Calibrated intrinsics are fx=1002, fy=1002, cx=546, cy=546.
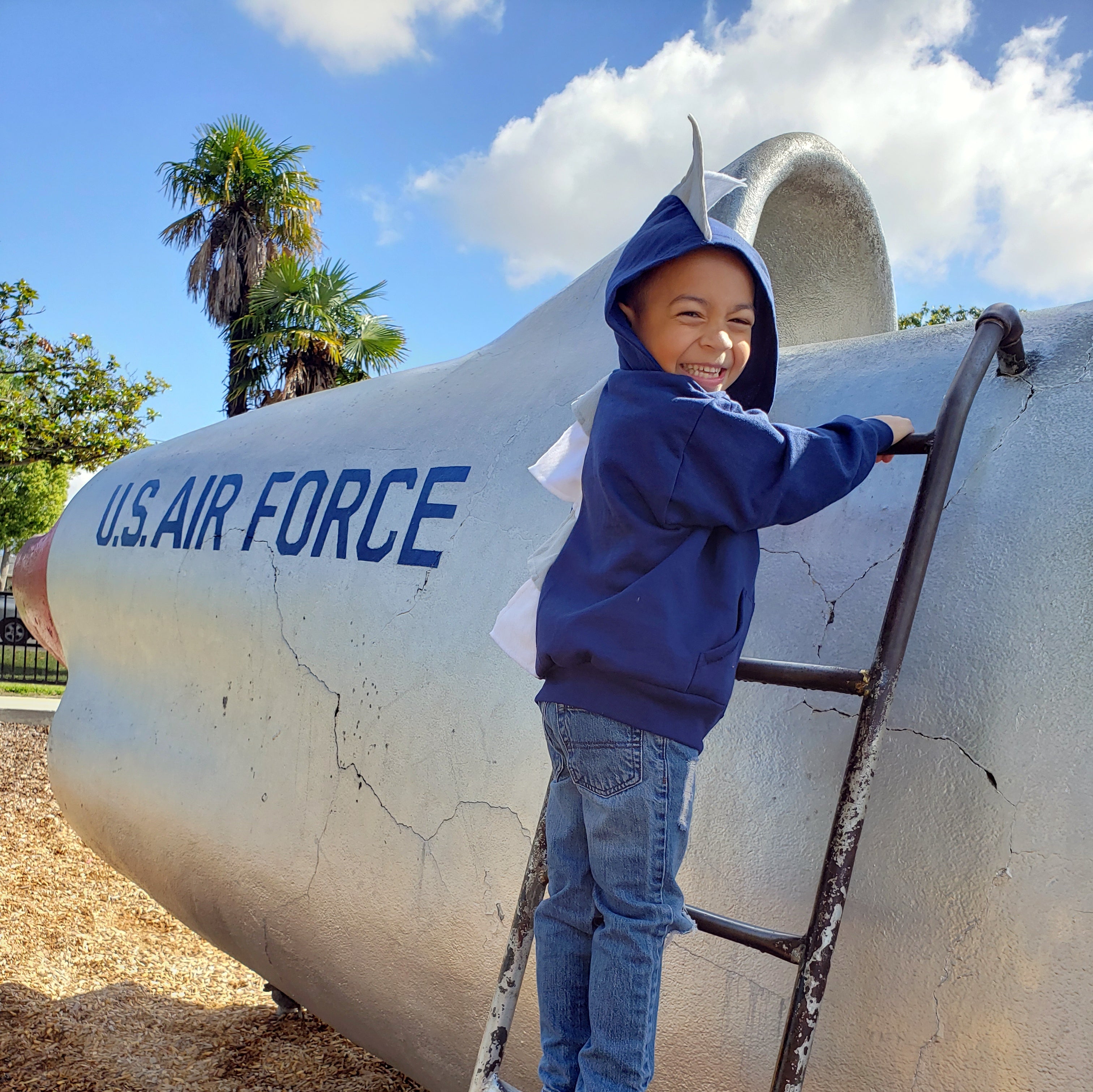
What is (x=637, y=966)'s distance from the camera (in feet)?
4.37

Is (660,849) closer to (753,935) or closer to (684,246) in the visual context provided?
(753,935)

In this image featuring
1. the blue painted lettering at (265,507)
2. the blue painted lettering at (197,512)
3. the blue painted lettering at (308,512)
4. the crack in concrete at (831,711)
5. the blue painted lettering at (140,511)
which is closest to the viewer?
the crack in concrete at (831,711)

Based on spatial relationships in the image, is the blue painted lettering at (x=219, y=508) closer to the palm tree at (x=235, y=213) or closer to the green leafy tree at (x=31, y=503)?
the palm tree at (x=235, y=213)

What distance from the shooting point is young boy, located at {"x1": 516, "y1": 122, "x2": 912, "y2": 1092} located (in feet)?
4.41

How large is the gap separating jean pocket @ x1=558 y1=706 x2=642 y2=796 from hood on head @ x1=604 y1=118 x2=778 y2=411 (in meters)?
0.53

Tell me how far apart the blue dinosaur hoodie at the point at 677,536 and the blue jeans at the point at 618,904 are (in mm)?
48

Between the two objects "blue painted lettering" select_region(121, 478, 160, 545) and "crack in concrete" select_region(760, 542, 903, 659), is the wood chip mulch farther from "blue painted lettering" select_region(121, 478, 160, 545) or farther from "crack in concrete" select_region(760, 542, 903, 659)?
"crack in concrete" select_region(760, 542, 903, 659)

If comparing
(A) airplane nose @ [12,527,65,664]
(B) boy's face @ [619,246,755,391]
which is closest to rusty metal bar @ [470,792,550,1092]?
(B) boy's face @ [619,246,755,391]

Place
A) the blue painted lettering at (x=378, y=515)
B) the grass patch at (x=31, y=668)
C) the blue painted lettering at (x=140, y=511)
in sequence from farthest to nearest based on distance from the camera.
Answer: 1. the grass patch at (x=31, y=668)
2. the blue painted lettering at (x=140, y=511)
3. the blue painted lettering at (x=378, y=515)

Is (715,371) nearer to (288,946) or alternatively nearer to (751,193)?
(751,193)

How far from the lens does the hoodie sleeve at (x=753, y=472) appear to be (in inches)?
52.9

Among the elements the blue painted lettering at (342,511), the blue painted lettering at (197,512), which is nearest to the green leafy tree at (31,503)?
the blue painted lettering at (197,512)

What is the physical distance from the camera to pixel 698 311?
150 centimetres

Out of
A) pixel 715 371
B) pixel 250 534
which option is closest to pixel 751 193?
pixel 715 371
